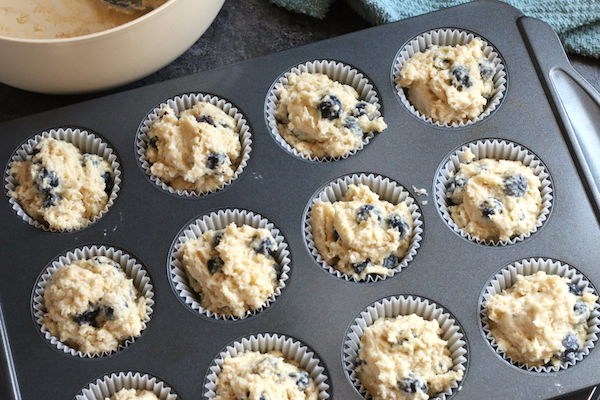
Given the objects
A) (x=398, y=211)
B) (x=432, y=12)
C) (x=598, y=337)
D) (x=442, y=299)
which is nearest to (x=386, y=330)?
(x=442, y=299)

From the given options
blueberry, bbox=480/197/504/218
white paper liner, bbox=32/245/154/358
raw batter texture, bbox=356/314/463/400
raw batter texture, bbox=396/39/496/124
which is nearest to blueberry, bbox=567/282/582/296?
blueberry, bbox=480/197/504/218

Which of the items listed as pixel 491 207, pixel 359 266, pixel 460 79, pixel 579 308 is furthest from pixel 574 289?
pixel 460 79

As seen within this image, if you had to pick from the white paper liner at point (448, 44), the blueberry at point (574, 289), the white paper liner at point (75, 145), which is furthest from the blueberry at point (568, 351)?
the white paper liner at point (75, 145)

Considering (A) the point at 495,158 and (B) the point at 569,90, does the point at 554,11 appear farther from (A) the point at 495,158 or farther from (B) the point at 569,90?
(A) the point at 495,158

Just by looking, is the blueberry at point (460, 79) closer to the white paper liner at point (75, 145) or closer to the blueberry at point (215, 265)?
the blueberry at point (215, 265)

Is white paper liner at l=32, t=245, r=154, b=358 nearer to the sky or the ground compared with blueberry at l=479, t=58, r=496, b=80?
nearer to the ground

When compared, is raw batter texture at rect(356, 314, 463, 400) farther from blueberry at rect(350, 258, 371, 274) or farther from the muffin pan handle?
the muffin pan handle
